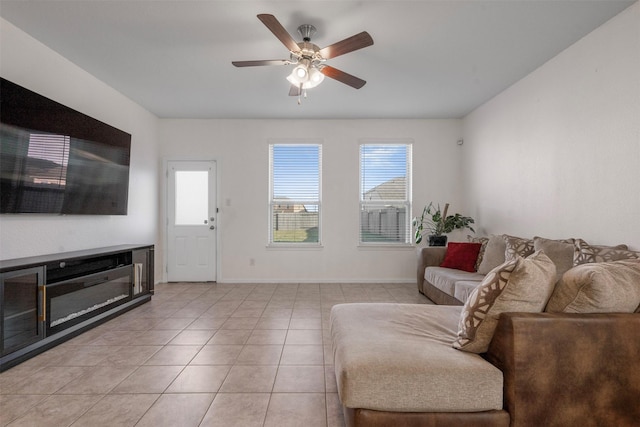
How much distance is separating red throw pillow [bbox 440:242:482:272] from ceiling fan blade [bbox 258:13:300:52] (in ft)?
9.78

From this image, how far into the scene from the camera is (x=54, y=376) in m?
2.15

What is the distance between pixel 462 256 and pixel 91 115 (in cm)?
466

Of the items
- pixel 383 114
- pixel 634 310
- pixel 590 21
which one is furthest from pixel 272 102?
pixel 634 310

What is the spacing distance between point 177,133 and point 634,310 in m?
5.59

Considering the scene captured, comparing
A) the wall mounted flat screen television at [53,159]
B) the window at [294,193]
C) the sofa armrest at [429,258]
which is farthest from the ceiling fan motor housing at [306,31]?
the sofa armrest at [429,258]

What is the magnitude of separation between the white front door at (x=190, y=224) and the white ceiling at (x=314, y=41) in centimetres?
128

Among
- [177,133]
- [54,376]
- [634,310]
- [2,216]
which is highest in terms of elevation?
[177,133]

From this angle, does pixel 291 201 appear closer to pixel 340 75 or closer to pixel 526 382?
pixel 340 75

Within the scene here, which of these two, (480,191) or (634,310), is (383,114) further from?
(634,310)

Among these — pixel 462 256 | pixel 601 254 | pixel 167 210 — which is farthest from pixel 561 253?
pixel 167 210

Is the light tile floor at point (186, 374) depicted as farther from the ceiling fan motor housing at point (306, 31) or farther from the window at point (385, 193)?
the ceiling fan motor housing at point (306, 31)

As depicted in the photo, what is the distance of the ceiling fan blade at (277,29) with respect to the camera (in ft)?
6.62

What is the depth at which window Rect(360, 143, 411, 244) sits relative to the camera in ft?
→ 17.2

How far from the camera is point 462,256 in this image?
3881mm
